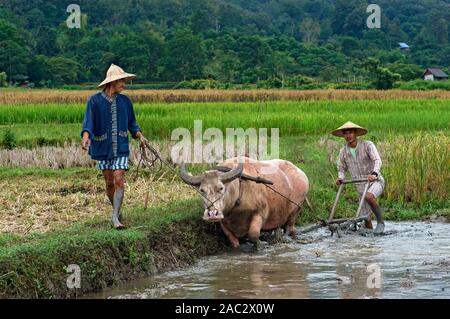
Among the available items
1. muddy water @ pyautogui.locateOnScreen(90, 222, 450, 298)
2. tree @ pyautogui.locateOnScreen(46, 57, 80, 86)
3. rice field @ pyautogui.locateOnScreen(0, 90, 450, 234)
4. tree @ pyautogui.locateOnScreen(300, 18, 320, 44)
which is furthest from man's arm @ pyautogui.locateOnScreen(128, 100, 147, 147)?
tree @ pyautogui.locateOnScreen(300, 18, 320, 44)

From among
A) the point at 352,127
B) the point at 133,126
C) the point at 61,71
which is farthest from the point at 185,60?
the point at 133,126

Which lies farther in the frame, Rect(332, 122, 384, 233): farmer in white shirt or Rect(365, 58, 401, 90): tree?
Rect(365, 58, 401, 90): tree

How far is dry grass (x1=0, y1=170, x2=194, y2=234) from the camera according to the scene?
8812 mm

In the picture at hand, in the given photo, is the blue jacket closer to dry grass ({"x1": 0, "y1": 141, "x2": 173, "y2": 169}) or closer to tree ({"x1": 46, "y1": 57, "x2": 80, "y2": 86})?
dry grass ({"x1": 0, "y1": 141, "x2": 173, "y2": 169})

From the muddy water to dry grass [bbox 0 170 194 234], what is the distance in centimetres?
149

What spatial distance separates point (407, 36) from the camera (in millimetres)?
91250

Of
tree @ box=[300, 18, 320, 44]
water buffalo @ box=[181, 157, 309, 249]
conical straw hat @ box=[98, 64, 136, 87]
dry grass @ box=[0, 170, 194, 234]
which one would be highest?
tree @ box=[300, 18, 320, 44]

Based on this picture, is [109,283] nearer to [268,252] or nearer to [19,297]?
[19,297]

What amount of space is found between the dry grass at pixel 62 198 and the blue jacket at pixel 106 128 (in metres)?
0.88

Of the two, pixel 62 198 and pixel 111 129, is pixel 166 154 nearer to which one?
pixel 62 198

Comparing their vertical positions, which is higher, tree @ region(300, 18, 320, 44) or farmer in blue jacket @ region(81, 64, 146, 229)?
tree @ region(300, 18, 320, 44)

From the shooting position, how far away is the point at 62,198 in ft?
33.4
